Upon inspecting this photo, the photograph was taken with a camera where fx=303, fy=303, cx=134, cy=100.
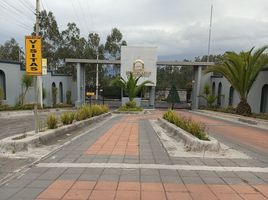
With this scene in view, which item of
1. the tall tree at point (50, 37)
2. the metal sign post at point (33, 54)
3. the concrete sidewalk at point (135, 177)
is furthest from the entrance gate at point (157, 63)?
the concrete sidewalk at point (135, 177)

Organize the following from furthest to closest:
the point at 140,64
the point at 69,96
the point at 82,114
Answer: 1. the point at 69,96
2. the point at 140,64
3. the point at 82,114

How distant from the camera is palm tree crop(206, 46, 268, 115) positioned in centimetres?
2202

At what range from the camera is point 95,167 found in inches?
242

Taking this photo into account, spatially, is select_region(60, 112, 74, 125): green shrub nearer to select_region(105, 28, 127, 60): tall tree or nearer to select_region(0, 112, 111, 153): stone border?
select_region(0, 112, 111, 153): stone border

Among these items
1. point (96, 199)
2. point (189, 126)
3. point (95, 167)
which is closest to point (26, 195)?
point (96, 199)

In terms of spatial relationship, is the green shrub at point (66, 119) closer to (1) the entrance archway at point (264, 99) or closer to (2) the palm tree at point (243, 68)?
(2) the palm tree at point (243, 68)

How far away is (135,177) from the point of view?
555 cm

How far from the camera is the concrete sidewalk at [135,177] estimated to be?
4.74 meters

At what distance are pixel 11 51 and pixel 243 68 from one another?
2259 inches

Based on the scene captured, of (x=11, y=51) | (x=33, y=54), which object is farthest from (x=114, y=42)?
(x=33, y=54)

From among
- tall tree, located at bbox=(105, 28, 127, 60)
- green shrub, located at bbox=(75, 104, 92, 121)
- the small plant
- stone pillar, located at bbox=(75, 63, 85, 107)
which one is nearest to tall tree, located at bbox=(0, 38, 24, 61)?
tall tree, located at bbox=(105, 28, 127, 60)

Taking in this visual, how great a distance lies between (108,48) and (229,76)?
3713cm

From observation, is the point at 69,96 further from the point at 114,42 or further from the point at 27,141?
the point at 27,141

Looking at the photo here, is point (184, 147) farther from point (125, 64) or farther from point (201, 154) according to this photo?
point (125, 64)
